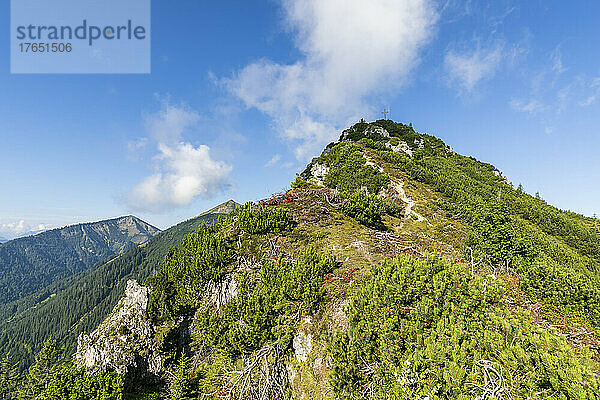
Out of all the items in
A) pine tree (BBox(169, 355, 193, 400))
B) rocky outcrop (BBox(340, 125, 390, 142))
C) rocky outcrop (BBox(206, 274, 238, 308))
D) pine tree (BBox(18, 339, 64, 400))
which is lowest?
pine tree (BBox(18, 339, 64, 400))

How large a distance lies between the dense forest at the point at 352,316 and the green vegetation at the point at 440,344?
50 mm

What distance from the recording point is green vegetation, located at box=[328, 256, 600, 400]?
8281 millimetres

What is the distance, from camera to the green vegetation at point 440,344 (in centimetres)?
828

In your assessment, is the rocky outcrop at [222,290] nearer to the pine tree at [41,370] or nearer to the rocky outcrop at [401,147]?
the pine tree at [41,370]

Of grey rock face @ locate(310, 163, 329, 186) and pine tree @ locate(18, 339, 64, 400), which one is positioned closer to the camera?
pine tree @ locate(18, 339, 64, 400)

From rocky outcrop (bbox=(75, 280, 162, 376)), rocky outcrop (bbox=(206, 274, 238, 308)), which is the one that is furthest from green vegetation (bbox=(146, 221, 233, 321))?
rocky outcrop (bbox=(75, 280, 162, 376))

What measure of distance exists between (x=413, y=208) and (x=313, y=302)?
105 feet

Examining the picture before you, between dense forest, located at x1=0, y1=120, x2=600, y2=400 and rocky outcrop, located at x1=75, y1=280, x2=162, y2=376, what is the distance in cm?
32

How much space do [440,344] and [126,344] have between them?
2187 centimetres

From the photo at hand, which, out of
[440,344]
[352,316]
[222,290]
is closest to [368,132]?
[222,290]

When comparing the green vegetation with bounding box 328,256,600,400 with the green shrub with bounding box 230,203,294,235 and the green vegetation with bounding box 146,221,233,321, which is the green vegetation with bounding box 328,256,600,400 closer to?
the green shrub with bounding box 230,203,294,235

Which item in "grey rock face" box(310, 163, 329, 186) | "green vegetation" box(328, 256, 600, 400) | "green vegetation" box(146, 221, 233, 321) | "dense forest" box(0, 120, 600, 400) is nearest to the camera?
"green vegetation" box(328, 256, 600, 400)

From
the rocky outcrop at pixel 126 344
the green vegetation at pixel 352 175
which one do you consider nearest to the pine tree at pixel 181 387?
the rocky outcrop at pixel 126 344

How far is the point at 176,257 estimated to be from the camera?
91.5ft
